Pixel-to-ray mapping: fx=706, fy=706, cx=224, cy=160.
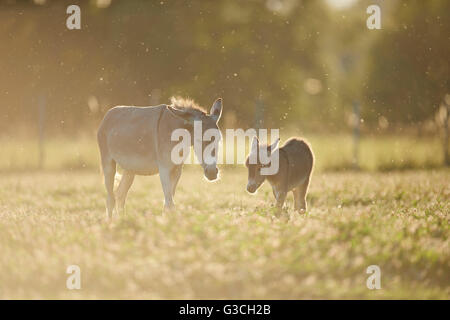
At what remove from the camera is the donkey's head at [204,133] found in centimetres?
1005

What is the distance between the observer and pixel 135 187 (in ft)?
57.4

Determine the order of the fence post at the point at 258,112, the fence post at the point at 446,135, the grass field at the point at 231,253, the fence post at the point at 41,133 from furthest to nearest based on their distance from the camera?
the fence post at the point at 41,133 → the fence post at the point at 258,112 → the fence post at the point at 446,135 → the grass field at the point at 231,253

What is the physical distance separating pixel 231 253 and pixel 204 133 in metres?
2.41

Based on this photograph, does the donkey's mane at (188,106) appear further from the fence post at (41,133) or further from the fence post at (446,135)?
the fence post at (446,135)

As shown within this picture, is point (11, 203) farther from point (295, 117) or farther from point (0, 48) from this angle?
point (295, 117)

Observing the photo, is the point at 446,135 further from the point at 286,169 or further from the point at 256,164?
the point at 256,164

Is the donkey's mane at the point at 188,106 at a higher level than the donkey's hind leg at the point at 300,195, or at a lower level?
higher

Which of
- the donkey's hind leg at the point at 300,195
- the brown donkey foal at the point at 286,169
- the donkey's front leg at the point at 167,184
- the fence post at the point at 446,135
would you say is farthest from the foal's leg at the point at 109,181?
the fence post at the point at 446,135

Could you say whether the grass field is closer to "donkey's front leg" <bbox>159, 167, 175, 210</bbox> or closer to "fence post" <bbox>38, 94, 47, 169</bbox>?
Answer: "donkey's front leg" <bbox>159, 167, 175, 210</bbox>

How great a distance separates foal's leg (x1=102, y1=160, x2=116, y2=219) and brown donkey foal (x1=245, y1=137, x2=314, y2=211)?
2.52 metres

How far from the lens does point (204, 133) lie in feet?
33.4
